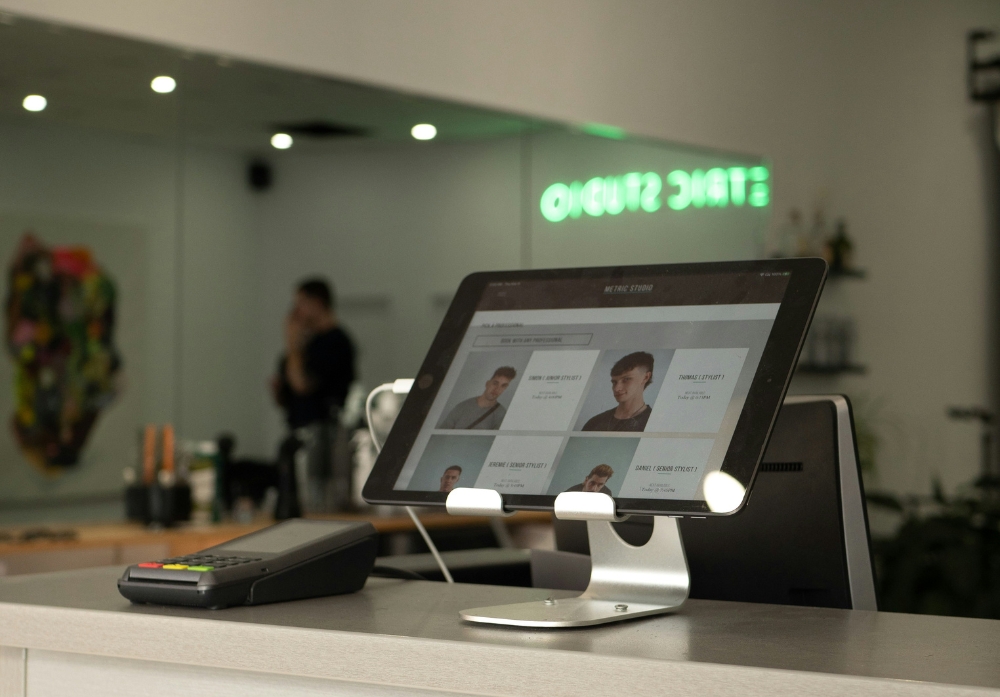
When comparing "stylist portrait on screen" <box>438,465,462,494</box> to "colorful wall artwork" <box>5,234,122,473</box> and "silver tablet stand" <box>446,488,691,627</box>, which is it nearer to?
"silver tablet stand" <box>446,488,691,627</box>

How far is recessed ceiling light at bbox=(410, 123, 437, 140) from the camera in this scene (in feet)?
14.9

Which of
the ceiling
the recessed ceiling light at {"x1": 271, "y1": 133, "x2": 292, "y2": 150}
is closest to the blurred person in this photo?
the recessed ceiling light at {"x1": 271, "y1": 133, "x2": 292, "y2": 150}

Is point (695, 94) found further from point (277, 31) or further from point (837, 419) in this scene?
point (837, 419)

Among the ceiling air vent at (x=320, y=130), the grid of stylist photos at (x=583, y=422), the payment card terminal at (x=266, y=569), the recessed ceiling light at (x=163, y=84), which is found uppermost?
the recessed ceiling light at (x=163, y=84)

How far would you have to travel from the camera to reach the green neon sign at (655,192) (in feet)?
16.6

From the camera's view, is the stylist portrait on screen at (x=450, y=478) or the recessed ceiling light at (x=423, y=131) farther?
the recessed ceiling light at (x=423, y=131)

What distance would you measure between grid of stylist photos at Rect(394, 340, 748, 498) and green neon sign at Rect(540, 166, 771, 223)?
12.5ft

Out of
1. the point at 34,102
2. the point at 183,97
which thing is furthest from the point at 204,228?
the point at 34,102

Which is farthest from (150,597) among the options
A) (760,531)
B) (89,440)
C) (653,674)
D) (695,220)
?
(695,220)

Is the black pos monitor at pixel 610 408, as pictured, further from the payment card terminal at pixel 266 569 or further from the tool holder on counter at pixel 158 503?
the tool holder on counter at pixel 158 503

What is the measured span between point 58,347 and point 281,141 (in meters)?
1.05

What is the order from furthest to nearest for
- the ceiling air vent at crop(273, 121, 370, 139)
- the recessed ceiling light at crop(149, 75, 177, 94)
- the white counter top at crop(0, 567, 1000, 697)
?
the ceiling air vent at crop(273, 121, 370, 139) → the recessed ceiling light at crop(149, 75, 177, 94) → the white counter top at crop(0, 567, 1000, 697)

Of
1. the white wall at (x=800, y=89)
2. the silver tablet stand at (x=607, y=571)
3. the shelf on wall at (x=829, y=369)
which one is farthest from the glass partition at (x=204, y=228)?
the silver tablet stand at (x=607, y=571)

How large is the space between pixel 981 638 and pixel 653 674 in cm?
32
